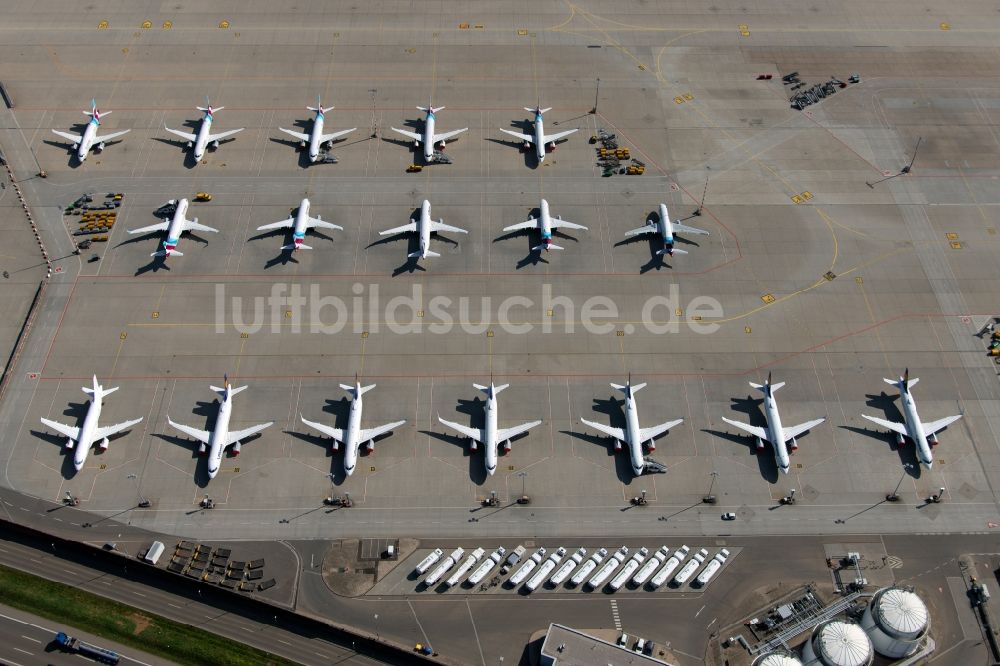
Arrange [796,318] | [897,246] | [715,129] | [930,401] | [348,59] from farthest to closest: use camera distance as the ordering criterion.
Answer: [348,59] → [715,129] → [897,246] → [796,318] → [930,401]

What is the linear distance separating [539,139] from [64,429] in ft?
346

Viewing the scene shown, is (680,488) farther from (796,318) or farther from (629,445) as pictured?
(796,318)

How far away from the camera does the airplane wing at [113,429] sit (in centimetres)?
12400

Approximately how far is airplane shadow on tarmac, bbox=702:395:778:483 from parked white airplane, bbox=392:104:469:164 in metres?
80.4

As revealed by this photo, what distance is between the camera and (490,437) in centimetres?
12319

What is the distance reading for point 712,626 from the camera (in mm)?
109062

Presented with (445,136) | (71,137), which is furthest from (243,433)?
(71,137)

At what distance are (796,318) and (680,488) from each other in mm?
42773

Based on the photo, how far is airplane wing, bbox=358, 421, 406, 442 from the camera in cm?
12388

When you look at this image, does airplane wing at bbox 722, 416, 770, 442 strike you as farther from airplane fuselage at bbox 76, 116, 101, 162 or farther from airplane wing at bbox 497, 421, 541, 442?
airplane fuselage at bbox 76, 116, 101, 162

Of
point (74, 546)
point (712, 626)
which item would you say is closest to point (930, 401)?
point (712, 626)

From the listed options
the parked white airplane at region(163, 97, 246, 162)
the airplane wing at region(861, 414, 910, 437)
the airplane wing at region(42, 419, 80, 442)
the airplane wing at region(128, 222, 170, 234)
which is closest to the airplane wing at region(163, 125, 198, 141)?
the parked white airplane at region(163, 97, 246, 162)

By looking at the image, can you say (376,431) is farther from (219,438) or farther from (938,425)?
(938,425)

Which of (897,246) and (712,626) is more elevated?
(897,246)
